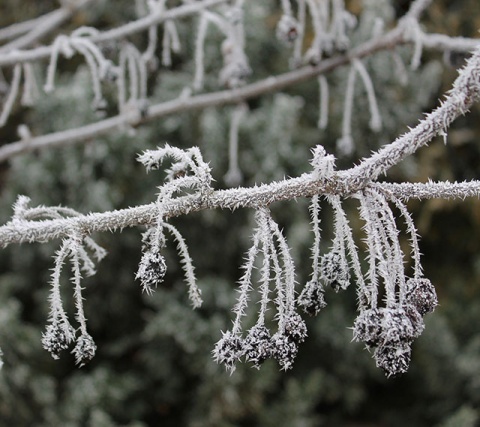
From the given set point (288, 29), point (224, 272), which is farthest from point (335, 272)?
point (224, 272)

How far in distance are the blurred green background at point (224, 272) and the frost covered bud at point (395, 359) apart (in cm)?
163

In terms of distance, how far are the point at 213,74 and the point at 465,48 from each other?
4.33ft

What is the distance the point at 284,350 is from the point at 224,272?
1.94 meters

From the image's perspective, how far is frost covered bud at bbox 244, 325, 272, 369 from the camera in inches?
25.9

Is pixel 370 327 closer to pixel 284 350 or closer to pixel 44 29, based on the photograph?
pixel 284 350

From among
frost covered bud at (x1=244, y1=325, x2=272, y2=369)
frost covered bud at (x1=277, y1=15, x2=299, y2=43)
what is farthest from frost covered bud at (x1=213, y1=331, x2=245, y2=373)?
frost covered bud at (x1=277, y1=15, x2=299, y2=43)

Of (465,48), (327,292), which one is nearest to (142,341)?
(327,292)

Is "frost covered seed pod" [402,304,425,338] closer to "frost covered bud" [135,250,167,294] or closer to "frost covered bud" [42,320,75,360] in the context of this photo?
"frost covered bud" [135,250,167,294]

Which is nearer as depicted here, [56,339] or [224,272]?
[56,339]

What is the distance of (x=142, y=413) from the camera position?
2.39 m

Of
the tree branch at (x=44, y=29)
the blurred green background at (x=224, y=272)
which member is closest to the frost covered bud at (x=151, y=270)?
the tree branch at (x=44, y=29)

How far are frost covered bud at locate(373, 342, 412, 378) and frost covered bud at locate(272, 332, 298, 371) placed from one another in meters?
0.09

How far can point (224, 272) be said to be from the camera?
8.52 ft

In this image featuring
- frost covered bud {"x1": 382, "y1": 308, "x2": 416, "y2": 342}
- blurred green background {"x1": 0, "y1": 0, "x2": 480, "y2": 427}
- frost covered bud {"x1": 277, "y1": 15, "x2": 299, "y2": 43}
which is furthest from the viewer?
blurred green background {"x1": 0, "y1": 0, "x2": 480, "y2": 427}
